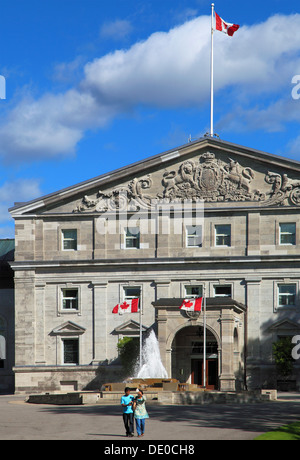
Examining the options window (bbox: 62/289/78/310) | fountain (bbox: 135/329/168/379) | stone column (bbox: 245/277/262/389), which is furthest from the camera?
window (bbox: 62/289/78/310)

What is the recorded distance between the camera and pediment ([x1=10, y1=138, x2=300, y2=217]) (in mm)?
65625

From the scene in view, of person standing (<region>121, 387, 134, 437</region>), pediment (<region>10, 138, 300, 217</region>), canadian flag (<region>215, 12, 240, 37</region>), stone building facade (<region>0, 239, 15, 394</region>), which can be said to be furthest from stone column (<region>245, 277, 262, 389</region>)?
person standing (<region>121, 387, 134, 437</region>)

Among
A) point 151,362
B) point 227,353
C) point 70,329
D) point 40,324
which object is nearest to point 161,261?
point 151,362

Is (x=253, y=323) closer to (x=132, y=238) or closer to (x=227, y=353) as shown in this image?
(x=227, y=353)

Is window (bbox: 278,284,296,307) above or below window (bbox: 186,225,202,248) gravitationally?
below

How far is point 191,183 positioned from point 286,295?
35.7 ft

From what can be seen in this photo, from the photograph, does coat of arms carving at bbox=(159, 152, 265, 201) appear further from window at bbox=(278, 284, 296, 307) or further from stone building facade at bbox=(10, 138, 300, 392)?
window at bbox=(278, 284, 296, 307)

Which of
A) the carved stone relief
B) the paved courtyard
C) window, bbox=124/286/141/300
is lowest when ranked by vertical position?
the paved courtyard

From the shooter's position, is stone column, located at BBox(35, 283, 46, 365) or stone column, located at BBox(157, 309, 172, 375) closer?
stone column, located at BBox(157, 309, 172, 375)

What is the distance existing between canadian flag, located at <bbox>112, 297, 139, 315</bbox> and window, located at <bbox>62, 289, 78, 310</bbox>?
4529 millimetres

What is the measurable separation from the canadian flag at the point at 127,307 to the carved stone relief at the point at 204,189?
775cm

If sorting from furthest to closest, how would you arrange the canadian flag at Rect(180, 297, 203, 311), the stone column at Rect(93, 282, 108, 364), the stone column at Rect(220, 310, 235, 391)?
1. the stone column at Rect(93, 282, 108, 364)
2. the canadian flag at Rect(180, 297, 203, 311)
3. the stone column at Rect(220, 310, 235, 391)

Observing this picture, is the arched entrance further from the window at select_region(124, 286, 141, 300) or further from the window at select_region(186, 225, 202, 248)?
the window at select_region(186, 225, 202, 248)
